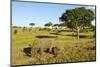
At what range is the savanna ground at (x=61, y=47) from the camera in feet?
8.06

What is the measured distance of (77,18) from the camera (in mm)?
2738

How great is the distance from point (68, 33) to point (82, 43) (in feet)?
0.76

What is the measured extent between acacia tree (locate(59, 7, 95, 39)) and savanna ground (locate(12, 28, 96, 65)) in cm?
9

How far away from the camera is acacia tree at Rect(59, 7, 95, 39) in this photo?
2.69m

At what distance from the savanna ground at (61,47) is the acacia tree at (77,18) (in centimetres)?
9

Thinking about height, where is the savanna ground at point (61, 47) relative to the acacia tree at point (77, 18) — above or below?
below

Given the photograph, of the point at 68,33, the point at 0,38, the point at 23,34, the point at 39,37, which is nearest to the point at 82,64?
the point at 68,33

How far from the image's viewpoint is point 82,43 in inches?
109

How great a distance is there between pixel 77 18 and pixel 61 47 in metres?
0.41

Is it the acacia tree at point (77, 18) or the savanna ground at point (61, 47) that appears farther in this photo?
the acacia tree at point (77, 18)

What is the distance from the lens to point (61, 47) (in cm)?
266

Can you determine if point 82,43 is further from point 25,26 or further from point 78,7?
point 25,26

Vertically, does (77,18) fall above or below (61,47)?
above

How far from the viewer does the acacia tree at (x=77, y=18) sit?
8.81ft
